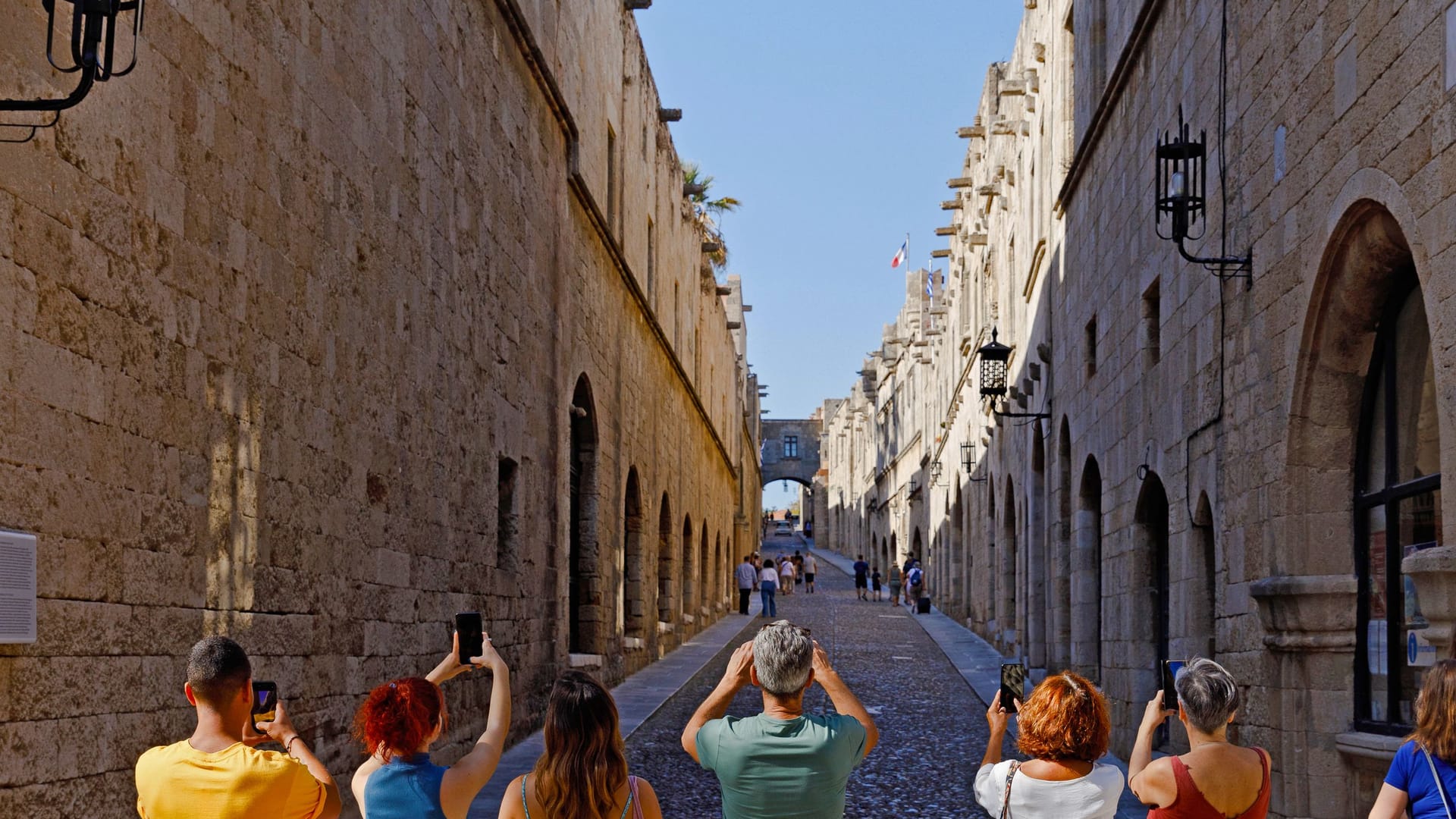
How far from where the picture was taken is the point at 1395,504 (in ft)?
23.7

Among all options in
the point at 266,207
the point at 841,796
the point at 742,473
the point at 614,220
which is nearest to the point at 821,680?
the point at 841,796

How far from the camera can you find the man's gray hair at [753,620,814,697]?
3811mm

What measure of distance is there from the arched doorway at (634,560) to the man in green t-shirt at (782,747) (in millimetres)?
16670

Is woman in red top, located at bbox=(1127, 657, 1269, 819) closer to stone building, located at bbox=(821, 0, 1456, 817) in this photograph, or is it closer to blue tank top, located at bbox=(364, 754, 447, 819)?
blue tank top, located at bbox=(364, 754, 447, 819)

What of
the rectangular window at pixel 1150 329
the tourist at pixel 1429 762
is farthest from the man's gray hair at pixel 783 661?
the rectangular window at pixel 1150 329

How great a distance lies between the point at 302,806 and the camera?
3.65 m

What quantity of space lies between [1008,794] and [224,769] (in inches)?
70.7

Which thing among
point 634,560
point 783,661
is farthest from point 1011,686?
point 634,560

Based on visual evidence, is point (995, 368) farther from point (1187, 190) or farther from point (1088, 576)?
point (1187, 190)

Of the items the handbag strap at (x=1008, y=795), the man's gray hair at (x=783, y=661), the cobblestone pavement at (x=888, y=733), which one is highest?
the man's gray hair at (x=783, y=661)

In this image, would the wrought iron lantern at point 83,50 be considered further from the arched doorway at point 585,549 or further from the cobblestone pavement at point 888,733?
the arched doorway at point 585,549

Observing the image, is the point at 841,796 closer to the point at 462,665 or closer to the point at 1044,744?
the point at 1044,744

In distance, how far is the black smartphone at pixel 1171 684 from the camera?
4.19 meters

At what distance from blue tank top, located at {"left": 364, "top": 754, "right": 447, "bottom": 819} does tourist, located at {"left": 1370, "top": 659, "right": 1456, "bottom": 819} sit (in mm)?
2251
